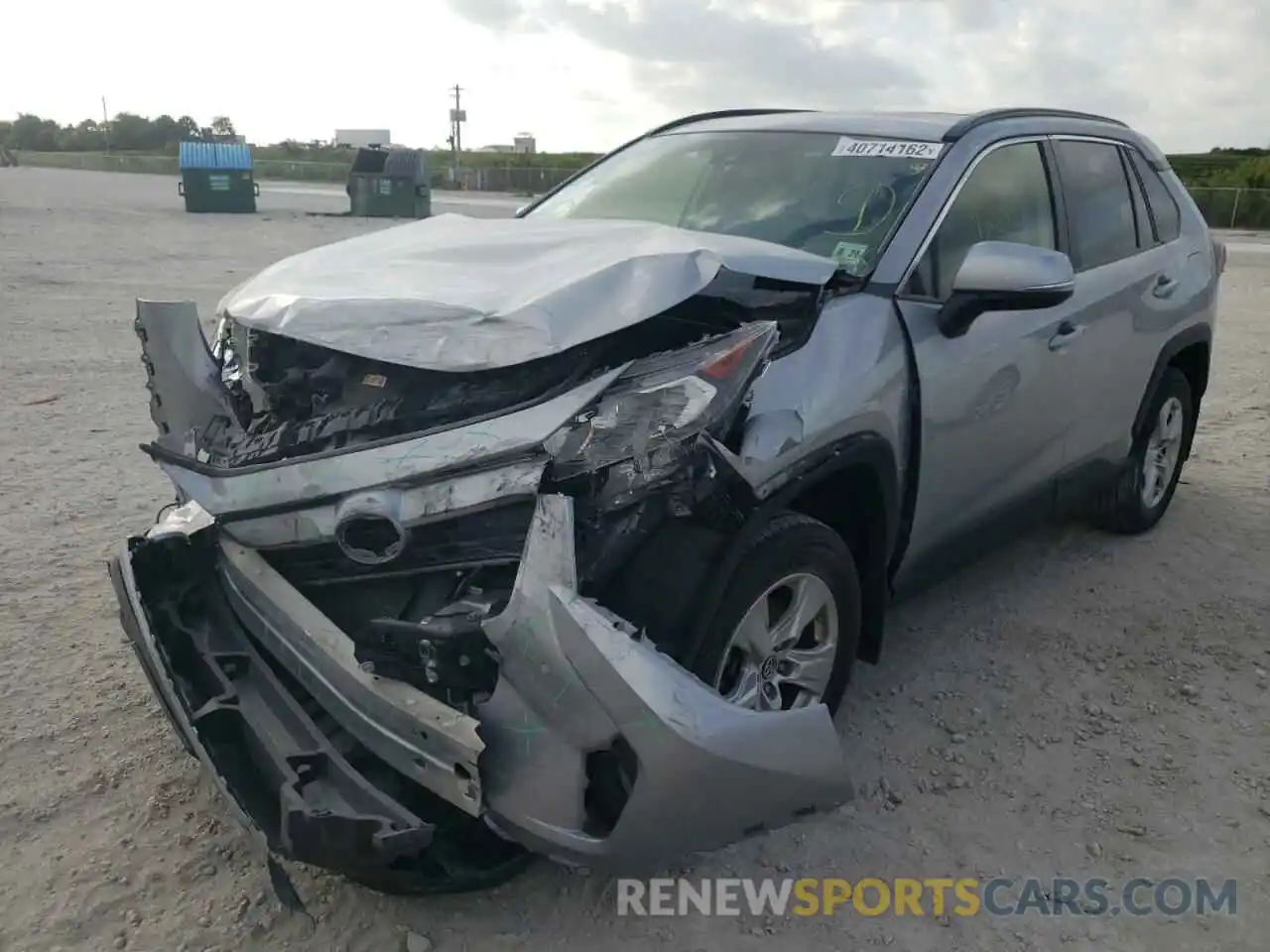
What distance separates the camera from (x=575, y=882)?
2.65 meters

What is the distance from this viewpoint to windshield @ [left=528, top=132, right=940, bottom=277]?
10.9 feet

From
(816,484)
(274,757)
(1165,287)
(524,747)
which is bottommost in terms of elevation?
(274,757)

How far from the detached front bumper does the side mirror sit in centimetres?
139

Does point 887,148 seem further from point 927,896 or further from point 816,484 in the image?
point 927,896

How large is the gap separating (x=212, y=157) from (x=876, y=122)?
91.2 feet

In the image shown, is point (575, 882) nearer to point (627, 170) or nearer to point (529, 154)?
point (627, 170)

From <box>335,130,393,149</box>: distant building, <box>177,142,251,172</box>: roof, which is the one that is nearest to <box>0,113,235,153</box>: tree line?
<box>335,130,393,149</box>: distant building

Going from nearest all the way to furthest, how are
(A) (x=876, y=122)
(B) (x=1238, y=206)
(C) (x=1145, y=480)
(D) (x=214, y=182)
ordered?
(A) (x=876, y=122) < (C) (x=1145, y=480) < (D) (x=214, y=182) < (B) (x=1238, y=206)

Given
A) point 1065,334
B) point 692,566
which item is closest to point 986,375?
point 1065,334

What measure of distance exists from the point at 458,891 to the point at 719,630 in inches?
32.1

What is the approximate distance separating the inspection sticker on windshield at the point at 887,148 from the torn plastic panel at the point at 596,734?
2.02 metres

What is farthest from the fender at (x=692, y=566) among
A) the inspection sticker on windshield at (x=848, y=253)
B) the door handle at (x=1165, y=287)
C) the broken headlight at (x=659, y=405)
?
the door handle at (x=1165, y=287)

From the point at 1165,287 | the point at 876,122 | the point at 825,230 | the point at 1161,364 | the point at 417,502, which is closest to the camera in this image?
the point at 417,502

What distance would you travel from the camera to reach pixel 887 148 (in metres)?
3.54
